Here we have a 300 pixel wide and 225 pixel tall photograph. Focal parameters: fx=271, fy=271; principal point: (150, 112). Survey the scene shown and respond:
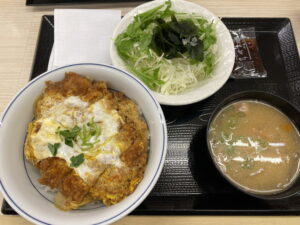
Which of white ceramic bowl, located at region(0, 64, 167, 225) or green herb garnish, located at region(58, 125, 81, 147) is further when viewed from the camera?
green herb garnish, located at region(58, 125, 81, 147)

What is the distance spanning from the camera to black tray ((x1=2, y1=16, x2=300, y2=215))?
144cm

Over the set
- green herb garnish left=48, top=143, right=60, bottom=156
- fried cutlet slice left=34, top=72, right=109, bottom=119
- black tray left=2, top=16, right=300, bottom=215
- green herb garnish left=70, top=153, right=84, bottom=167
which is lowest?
black tray left=2, top=16, right=300, bottom=215

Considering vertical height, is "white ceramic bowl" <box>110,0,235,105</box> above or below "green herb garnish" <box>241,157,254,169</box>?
above

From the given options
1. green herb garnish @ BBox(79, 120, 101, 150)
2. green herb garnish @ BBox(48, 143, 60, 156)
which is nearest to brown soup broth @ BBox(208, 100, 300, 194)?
green herb garnish @ BBox(79, 120, 101, 150)

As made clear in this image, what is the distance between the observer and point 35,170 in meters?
1.33

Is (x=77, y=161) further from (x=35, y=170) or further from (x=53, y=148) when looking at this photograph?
(x=35, y=170)

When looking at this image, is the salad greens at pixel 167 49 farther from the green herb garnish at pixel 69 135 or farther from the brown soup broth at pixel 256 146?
the green herb garnish at pixel 69 135

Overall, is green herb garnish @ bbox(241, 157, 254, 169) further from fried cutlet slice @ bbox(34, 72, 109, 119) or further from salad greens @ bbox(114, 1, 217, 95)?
fried cutlet slice @ bbox(34, 72, 109, 119)

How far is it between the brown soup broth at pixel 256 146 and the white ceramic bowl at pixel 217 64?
0.17 m

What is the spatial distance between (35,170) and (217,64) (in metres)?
1.24

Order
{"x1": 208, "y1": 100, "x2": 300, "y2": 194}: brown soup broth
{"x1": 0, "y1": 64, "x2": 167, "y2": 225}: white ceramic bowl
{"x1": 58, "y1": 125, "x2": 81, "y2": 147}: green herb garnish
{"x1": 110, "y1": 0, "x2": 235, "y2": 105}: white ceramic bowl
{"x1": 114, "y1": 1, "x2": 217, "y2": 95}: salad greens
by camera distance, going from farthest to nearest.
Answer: {"x1": 114, "y1": 1, "x2": 217, "y2": 95}: salad greens
{"x1": 110, "y1": 0, "x2": 235, "y2": 105}: white ceramic bowl
{"x1": 208, "y1": 100, "x2": 300, "y2": 194}: brown soup broth
{"x1": 58, "y1": 125, "x2": 81, "y2": 147}: green herb garnish
{"x1": 0, "y1": 64, "x2": 167, "y2": 225}: white ceramic bowl

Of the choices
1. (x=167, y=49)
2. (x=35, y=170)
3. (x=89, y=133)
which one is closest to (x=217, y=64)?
(x=167, y=49)

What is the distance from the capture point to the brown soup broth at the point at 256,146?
56.4 inches

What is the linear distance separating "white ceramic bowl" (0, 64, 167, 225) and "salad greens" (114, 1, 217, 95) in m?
0.36
